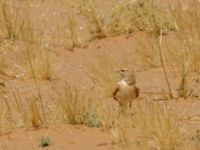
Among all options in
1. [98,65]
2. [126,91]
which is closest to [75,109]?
[126,91]

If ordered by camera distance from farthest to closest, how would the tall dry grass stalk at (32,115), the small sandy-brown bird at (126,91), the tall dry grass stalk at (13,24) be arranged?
the tall dry grass stalk at (13,24) < the small sandy-brown bird at (126,91) < the tall dry grass stalk at (32,115)

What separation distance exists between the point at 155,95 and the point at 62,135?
79.4 inches

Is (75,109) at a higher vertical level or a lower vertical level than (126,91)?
lower

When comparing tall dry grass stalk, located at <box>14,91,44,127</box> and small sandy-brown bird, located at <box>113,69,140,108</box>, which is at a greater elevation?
small sandy-brown bird, located at <box>113,69,140,108</box>

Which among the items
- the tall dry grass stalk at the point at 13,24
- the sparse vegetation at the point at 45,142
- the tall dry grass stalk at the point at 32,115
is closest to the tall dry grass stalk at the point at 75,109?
the tall dry grass stalk at the point at 32,115

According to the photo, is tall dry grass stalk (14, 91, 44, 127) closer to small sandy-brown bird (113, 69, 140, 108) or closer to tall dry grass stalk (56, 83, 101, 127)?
tall dry grass stalk (56, 83, 101, 127)

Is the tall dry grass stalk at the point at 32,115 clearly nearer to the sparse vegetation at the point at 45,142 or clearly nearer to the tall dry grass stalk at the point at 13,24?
the sparse vegetation at the point at 45,142

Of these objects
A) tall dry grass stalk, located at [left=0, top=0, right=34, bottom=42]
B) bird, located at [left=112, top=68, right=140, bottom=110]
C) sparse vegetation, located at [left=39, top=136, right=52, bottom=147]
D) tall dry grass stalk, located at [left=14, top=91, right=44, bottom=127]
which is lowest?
sparse vegetation, located at [left=39, top=136, right=52, bottom=147]

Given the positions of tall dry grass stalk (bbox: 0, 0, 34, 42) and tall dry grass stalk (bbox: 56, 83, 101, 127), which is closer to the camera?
tall dry grass stalk (bbox: 56, 83, 101, 127)

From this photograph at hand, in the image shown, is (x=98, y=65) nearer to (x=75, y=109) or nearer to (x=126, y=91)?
(x=126, y=91)

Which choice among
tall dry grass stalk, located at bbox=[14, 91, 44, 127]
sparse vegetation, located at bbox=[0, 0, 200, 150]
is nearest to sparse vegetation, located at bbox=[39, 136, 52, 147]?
sparse vegetation, located at bbox=[0, 0, 200, 150]

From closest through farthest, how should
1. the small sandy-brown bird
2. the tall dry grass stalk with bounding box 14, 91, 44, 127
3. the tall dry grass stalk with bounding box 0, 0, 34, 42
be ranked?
the tall dry grass stalk with bounding box 14, 91, 44, 127 → the small sandy-brown bird → the tall dry grass stalk with bounding box 0, 0, 34, 42

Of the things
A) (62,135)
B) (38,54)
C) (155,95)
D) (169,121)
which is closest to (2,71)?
(38,54)

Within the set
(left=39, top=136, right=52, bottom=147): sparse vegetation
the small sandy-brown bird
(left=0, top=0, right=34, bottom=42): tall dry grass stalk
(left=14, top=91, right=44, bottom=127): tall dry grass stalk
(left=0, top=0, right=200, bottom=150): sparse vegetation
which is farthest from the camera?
A: (left=0, top=0, right=34, bottom=42): tall dry grass stalk
